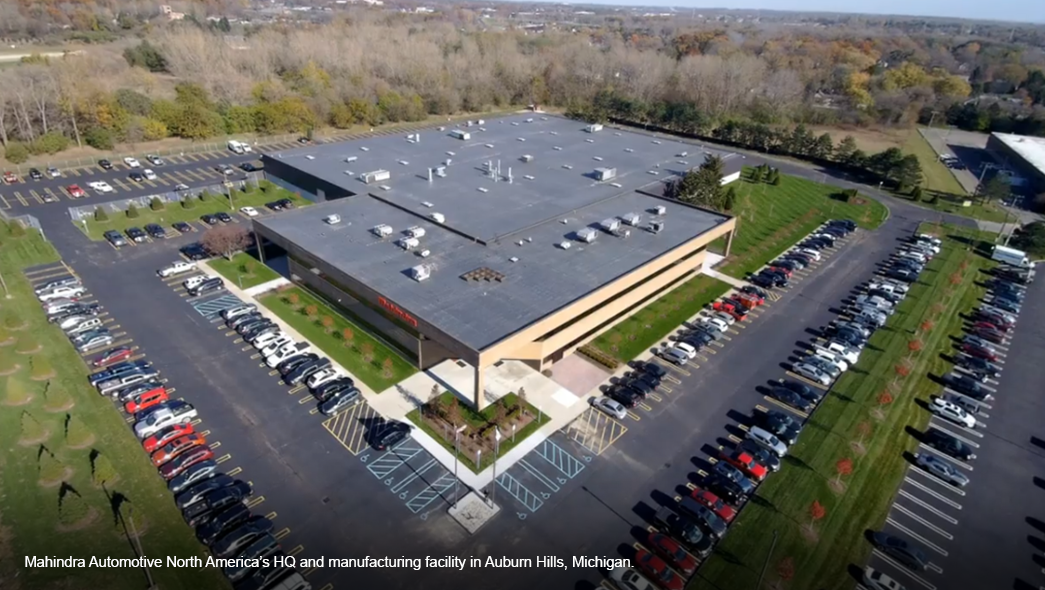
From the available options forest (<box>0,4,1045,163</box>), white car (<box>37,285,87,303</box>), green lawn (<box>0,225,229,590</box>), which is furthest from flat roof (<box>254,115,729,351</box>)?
forest (<box>0,4,1045,163</box>)

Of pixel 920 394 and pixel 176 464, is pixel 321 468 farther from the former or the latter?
pixel 920 394

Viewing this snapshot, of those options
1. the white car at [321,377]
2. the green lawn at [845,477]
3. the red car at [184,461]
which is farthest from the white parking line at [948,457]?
the red car at [184,461]

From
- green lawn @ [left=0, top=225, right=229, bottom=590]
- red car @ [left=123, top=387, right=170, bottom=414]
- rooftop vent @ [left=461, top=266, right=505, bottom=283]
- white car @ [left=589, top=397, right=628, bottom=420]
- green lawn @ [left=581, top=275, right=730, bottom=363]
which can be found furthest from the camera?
green lawn @ [left=581, top=275, right=730, bottom=363]

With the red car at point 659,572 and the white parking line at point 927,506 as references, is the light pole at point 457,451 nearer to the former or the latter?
the red car at point 659,572

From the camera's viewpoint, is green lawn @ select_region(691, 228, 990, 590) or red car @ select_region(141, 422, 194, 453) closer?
green lawn @ select_region(691, 228, 990, 590)

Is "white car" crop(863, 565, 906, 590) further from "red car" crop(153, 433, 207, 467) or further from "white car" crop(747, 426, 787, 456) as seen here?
"red car" crop(153, 433, 207, 467)

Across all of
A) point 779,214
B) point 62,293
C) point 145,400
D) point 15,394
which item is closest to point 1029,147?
point 779,214

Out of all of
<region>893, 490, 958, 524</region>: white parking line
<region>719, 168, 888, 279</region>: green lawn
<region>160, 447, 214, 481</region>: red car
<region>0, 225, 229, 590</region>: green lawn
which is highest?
<region>719, 168, 888, 279</region>: green lawn

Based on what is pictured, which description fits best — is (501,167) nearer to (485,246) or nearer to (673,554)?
(485,246)
